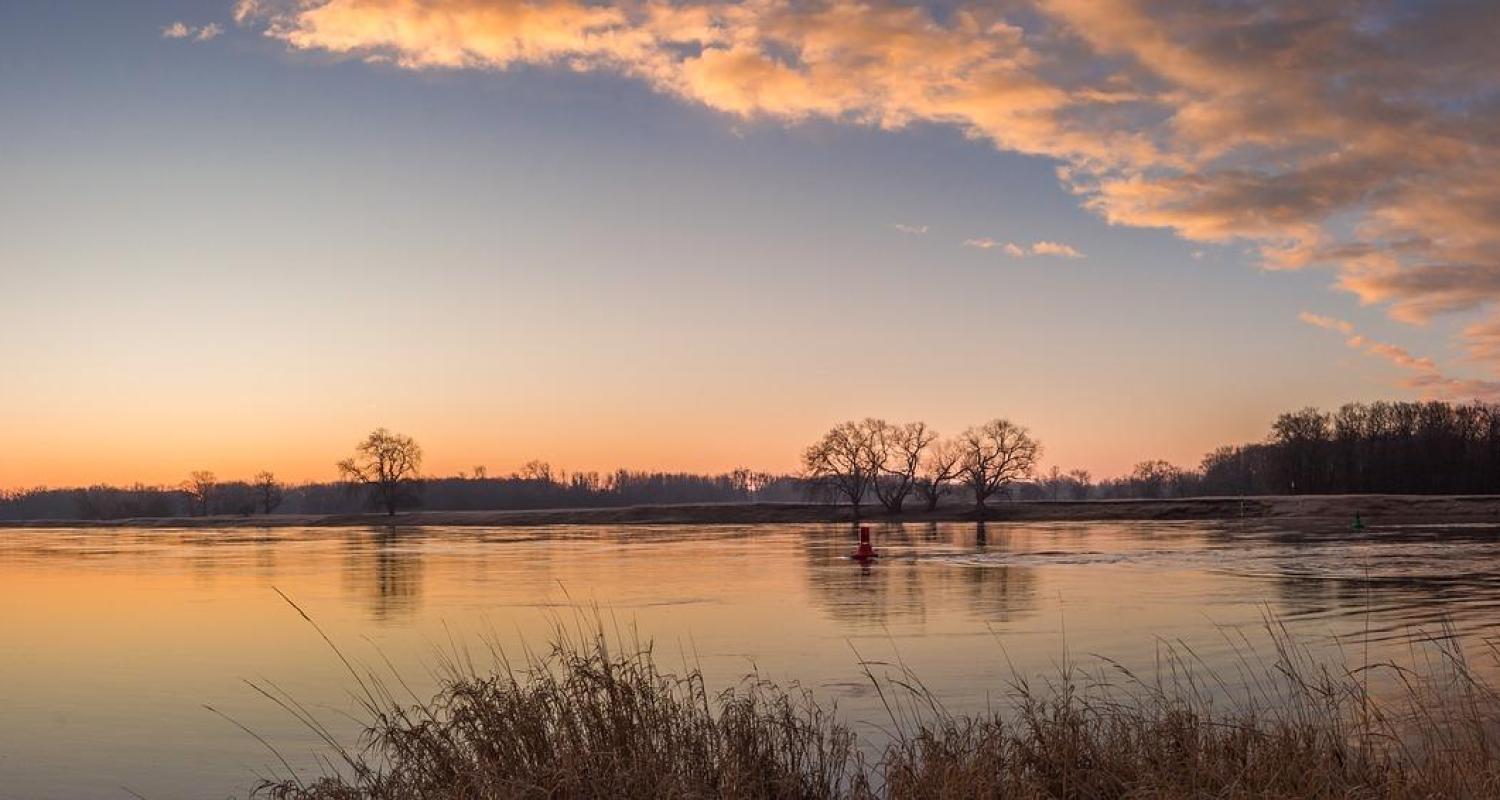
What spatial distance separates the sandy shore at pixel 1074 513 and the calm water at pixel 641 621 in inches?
1483

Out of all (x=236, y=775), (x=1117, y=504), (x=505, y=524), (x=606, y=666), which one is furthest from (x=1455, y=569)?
(x=505, y=524)

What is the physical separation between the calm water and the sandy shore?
37.7 meters

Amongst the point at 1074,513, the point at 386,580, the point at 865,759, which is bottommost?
the point at 1074,513

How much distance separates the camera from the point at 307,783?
10.5 meters

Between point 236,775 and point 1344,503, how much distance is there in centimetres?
9192

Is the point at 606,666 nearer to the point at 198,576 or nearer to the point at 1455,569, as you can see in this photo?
the point at 1455,569

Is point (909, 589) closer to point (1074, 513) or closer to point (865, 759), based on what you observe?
point (865, 759)

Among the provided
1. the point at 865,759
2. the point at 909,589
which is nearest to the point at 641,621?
the point at 909,589

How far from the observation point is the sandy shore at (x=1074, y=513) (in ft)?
264

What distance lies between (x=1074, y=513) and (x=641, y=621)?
86968 millimetres

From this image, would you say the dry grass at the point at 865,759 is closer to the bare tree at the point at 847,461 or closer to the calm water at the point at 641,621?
the calm water at the point at 641,621

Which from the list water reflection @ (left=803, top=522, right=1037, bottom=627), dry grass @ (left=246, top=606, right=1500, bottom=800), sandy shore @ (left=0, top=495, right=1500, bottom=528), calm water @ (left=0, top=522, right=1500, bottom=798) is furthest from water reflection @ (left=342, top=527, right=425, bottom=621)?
sandy shore @ (left=0, top=495, right=1500, bottom=528)

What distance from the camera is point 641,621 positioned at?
23047 mm

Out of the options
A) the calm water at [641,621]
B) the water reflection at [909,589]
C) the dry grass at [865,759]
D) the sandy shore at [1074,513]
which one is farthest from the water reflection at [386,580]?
the sandy shore at [1074,513]
